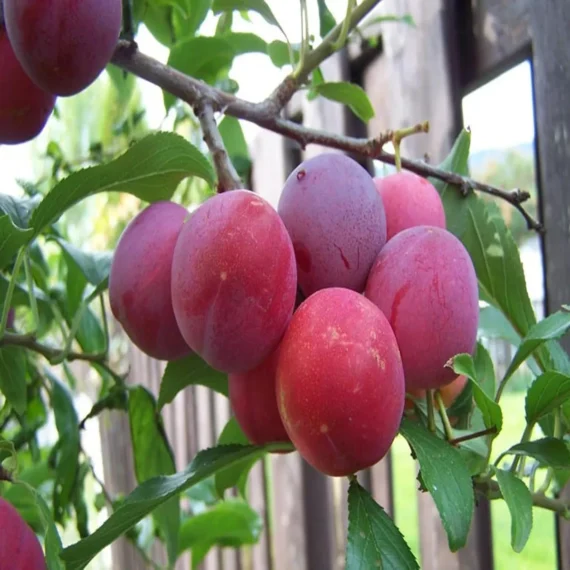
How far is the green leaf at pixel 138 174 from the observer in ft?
1.22

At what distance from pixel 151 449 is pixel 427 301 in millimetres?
304

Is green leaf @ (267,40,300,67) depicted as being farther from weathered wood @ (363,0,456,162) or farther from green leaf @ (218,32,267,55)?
weathered wood @ (363,0,456,162)

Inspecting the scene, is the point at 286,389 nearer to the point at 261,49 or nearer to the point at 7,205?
the point at 7,205

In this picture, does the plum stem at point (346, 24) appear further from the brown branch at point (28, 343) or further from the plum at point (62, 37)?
the brown branch at point (28, 343)

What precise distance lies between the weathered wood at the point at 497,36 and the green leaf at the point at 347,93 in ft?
0.54

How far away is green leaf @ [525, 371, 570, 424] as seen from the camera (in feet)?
1.15

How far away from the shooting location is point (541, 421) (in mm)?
464

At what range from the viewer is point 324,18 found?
1.76ft

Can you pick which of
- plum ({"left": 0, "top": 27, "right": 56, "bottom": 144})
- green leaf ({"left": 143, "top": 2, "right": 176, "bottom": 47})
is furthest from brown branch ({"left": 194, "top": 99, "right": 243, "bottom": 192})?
green leaf ({"left": 143, "top": 2, "right": 176, "bottom": 47})

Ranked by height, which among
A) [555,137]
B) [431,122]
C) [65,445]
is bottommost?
[65,445]

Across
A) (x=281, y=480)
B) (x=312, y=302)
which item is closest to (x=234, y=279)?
(x=312, y=302)

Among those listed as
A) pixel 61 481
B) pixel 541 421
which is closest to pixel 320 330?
pixel 541 421

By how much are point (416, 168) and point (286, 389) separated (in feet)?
0.71

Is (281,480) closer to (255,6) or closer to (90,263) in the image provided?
(90,263)
